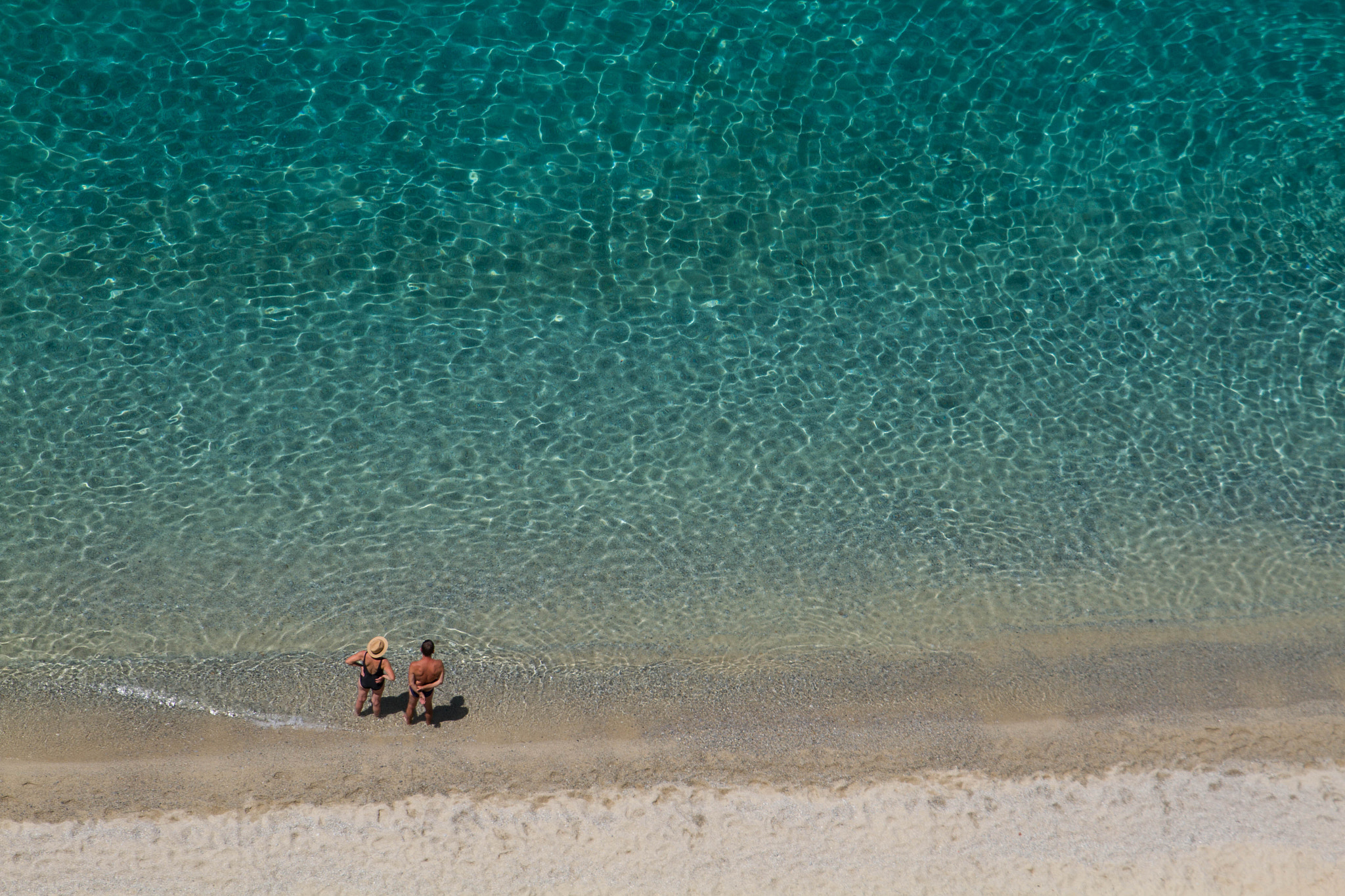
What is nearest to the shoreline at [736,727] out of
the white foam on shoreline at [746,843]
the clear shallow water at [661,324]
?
the white foam on shoreline at [746,843]

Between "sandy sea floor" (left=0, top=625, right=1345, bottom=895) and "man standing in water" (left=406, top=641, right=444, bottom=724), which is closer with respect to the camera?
"sandy sea floor" (left=0, top=625, right=1345, bottom=895)

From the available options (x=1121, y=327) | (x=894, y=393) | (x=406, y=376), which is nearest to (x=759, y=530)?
(x=894, y=393)

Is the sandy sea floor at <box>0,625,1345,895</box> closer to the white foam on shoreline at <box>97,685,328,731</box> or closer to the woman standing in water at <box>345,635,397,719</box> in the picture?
the white foam on shoreline at <box>97,685,328,731</box>

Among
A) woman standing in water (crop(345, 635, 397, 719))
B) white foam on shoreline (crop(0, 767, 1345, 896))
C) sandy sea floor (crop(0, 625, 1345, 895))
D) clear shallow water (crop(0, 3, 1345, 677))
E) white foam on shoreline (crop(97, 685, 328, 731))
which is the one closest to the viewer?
white foam on shoreline (crop(0, 767, 1345, 896))


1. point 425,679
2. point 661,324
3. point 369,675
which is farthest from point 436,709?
point 661,324

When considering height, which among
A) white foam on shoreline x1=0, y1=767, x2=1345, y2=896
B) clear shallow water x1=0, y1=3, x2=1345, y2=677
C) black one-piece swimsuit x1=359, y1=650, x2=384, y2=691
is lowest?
white foam on shoreline x1=0, y1=767, x2=1345, y2=896

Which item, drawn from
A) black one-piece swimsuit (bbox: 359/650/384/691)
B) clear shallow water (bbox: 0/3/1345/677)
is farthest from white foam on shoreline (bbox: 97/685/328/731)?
black one-piece swimsuit (bbox: 359/650/384/691)

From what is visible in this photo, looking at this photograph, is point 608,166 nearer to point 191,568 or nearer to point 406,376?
point 406,376

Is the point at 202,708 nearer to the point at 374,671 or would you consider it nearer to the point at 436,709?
the point at 374,671
